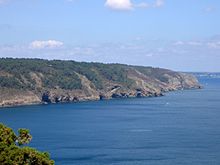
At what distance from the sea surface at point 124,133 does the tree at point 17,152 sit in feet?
137

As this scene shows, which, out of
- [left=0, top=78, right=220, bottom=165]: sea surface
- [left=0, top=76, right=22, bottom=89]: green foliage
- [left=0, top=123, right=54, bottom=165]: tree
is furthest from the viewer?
[left=0, top=76, right=22, bottom=89]: green foliage

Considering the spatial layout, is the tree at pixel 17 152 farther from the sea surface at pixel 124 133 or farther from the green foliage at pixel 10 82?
the green foliage at pixel 10 82

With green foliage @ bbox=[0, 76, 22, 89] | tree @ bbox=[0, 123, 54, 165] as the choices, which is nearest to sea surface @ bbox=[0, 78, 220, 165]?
green foliage @ bbox=[0, 76, 22, 89]

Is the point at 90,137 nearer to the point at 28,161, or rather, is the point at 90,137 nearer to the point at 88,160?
the point at 88,160

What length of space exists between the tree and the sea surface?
41650 mm

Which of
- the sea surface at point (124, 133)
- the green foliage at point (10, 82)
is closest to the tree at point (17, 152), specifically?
the sea surface at point (124, 133)

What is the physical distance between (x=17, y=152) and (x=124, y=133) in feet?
249

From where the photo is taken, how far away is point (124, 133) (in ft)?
363

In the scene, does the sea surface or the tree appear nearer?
the tree

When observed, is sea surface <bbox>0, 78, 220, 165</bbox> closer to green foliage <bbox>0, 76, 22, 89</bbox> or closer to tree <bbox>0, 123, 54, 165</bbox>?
green foliage <bbox>0, 76, 22, 89</bbox>

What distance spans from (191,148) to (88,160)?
780 inches

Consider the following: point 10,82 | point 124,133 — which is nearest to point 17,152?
point 124,133

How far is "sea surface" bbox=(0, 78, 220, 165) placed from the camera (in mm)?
82625

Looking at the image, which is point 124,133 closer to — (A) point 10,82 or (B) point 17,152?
(B) point 17,152
